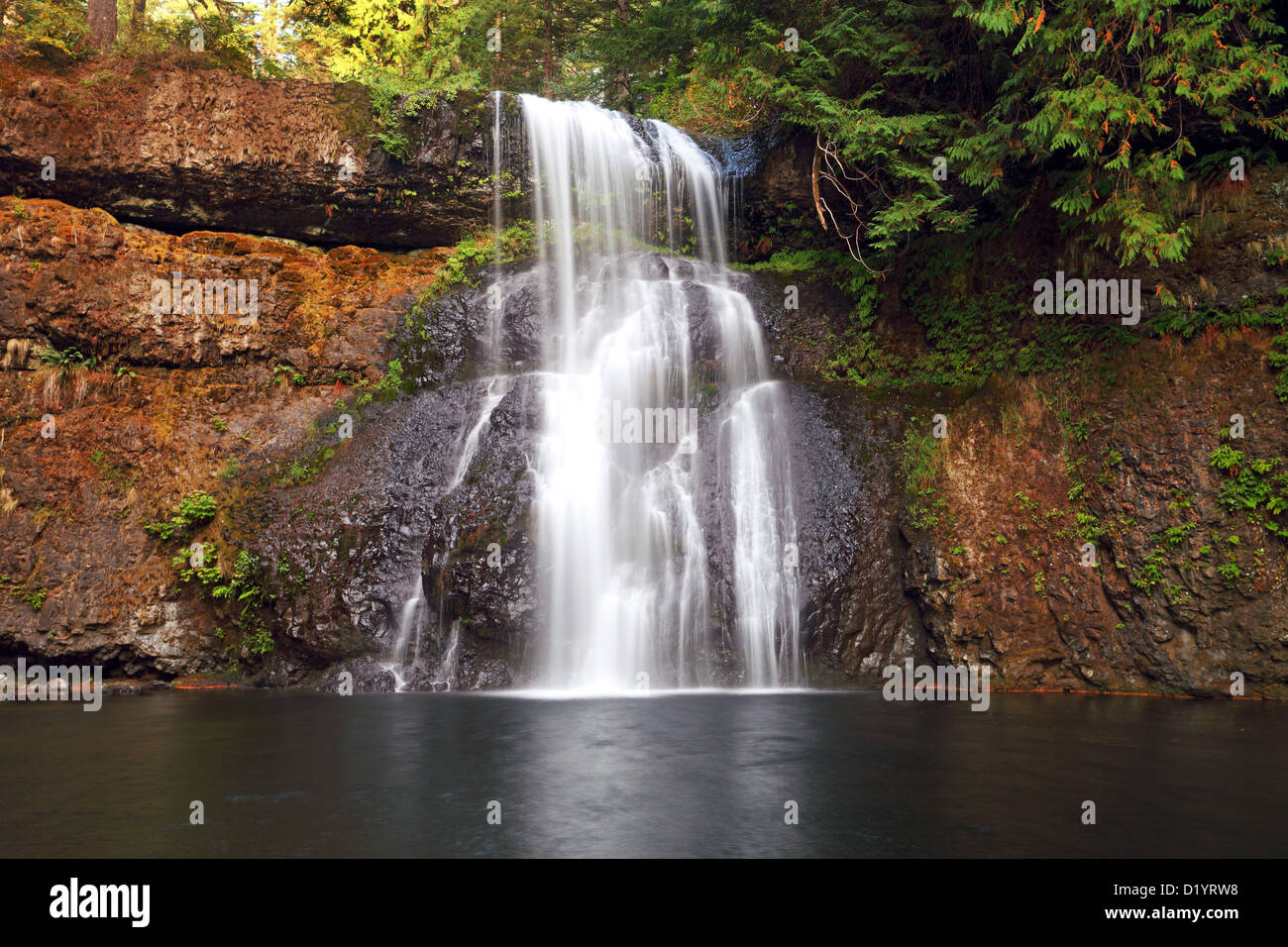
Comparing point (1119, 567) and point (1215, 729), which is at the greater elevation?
point (1119, 567)

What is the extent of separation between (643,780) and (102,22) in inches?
787

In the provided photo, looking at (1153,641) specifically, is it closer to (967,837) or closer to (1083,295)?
(1083,295)

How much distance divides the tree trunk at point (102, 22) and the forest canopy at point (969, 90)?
38 mm

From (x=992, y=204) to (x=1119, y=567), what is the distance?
22.0ft

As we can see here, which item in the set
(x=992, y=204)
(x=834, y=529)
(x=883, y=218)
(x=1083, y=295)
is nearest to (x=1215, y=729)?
(x=834, y=529)

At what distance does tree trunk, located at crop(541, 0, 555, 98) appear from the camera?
2605 centimetres

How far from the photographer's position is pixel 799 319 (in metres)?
15.4

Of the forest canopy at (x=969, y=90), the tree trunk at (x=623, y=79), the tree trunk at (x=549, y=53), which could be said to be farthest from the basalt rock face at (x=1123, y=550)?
the tree trunk at (x=549, y=53)

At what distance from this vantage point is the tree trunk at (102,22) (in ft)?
58.2
